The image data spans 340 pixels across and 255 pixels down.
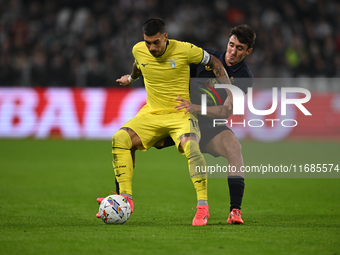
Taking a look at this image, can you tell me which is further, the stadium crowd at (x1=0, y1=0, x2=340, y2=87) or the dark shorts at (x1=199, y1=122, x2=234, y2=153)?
the stadium crowd at (x1=0, y1=0, x2=340, y2=87)

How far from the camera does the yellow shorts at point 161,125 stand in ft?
15.9

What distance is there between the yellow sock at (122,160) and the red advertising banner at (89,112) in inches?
328

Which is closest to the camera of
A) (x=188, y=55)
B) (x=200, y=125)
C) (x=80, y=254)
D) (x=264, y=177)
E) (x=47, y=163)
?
(x=80, y=254)

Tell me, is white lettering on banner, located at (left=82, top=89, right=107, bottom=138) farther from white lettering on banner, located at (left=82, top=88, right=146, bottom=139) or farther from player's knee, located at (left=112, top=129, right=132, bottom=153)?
player's knee, located at (left=112, top=129, right=132, bottom=153)

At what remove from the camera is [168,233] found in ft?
13.1

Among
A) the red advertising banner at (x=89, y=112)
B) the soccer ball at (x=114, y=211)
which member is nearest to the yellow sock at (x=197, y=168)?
the soccer ball at (x=114, y=211)

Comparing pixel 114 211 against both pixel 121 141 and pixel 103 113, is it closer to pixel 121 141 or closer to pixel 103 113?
pixel 121 141

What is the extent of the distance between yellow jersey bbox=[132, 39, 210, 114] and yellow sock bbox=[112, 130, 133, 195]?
1.48 ft

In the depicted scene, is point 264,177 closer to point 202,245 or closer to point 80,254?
point 202,245

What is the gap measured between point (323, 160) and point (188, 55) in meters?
6.07

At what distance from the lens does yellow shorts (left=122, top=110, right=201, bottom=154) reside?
4840 millimetres

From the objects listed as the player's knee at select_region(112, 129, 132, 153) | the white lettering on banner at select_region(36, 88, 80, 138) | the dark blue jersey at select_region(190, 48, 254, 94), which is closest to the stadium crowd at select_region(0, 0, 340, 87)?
the white lettering on banner at select_region(36, 88, 80, 138)

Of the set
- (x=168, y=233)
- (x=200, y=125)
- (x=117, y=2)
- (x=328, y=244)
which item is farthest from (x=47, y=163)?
(x=117, y=2)

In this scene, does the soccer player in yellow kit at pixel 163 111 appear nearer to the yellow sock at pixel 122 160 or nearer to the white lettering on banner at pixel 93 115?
the yellow sock at pixel 122 160
